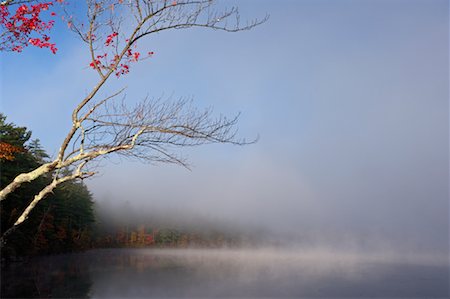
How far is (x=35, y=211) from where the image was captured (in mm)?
38562

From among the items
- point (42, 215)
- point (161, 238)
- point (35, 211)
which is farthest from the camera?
point (161, 238)

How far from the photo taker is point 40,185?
122 feet

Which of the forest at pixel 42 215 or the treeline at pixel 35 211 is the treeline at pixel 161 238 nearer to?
the forest at pixel 42 215

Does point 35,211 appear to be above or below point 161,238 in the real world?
above

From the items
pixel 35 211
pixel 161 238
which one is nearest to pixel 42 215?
pixel 35 211

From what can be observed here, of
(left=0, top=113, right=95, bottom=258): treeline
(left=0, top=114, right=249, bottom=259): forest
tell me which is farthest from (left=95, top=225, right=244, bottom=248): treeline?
(left=0, top=113, right=95, bottom=258): treeline

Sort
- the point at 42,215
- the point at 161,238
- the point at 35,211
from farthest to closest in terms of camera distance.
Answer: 1. the point at 161,238
2. the point at 42,215
3. the point at 35,211

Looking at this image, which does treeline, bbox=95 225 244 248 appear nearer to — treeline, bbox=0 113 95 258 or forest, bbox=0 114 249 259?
forest, bbox=0 114 249 259

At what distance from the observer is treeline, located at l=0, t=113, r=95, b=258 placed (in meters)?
30.0

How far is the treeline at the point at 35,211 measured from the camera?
30.0 metres

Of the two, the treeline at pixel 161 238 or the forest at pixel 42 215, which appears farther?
the treeline at pixel 161 238

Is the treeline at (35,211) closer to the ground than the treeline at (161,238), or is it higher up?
higher up

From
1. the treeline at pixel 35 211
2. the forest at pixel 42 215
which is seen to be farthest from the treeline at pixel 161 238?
the treeline at pixel 35 211

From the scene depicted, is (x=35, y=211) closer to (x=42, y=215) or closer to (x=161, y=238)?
(x=42, y=215)
